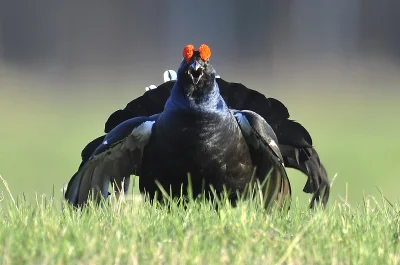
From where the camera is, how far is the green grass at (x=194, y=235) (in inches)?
102

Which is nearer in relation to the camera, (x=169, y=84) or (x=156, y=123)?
(x=156, y=123)

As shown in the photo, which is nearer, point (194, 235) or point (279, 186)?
point (194, 235)

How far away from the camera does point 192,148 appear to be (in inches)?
164

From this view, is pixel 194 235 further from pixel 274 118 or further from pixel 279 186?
pixel 274 118

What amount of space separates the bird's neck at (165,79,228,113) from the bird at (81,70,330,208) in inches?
16.6

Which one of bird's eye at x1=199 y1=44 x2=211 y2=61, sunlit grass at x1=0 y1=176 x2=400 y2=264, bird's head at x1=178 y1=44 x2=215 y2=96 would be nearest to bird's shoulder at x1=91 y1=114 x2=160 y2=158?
bird's head at x1=178 y1=44 x2=215 y2=96

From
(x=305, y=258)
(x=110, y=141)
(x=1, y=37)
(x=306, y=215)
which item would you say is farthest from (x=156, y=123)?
(x=1, y=37)

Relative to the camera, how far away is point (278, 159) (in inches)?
167

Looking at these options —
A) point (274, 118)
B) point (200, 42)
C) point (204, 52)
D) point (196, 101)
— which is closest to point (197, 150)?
point (196, 101)

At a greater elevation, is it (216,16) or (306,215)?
(216,16)

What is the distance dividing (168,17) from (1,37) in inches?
90.3

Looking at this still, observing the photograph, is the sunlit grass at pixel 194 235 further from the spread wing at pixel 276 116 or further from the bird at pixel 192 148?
the spread wing at pixel 276 116

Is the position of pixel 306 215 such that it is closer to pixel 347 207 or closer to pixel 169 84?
pixel 347 207

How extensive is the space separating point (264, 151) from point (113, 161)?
0.68 m
